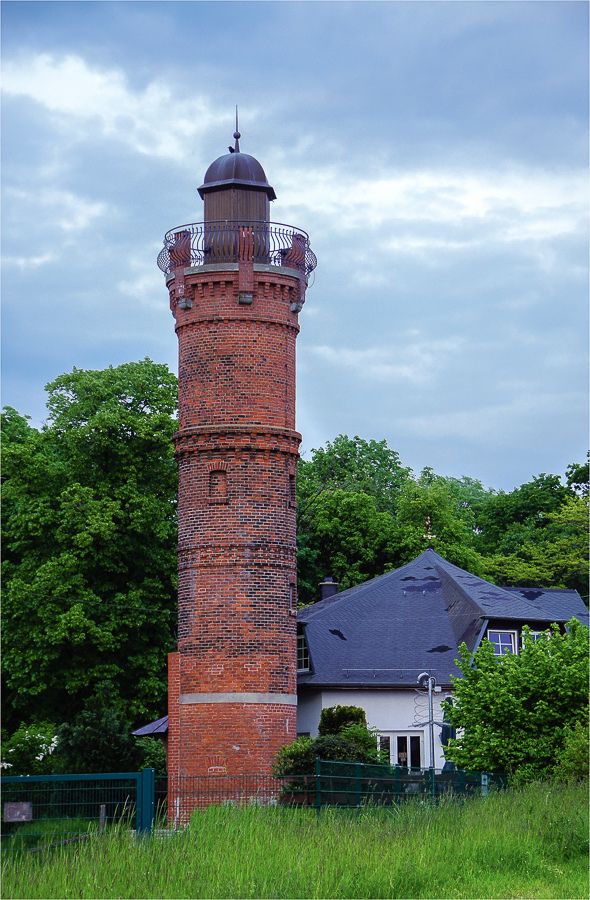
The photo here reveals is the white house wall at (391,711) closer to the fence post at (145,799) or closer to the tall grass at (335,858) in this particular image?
the tall grass at (335,858)

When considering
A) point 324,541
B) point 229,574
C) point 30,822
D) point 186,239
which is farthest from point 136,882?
point 324,541

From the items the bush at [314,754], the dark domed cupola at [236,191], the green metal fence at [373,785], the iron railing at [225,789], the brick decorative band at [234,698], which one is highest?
the dark domed cupola at [236,191]

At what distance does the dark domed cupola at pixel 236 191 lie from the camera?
2916cm

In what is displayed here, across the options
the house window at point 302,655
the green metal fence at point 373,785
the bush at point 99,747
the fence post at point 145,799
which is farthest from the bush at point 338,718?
the fence post at point 145,799

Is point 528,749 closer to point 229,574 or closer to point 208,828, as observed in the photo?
point 229,574

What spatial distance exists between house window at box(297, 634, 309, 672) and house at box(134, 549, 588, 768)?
0.04 metres

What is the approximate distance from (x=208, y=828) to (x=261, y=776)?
839cm

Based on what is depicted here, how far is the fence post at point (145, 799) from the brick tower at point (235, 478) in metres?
9.17

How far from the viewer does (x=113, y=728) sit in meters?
28.6

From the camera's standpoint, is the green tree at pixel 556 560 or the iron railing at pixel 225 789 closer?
the iron railing at pixel 225 789

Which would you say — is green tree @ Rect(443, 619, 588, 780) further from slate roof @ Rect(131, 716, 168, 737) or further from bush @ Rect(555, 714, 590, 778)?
slate roof @ Rect(131, 716, 168, 737)

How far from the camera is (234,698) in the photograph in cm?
2658

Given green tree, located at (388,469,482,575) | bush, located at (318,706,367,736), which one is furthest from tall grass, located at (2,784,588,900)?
green tree, located at (388,469,482,575)

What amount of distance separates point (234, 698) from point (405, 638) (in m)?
A: 10.2
